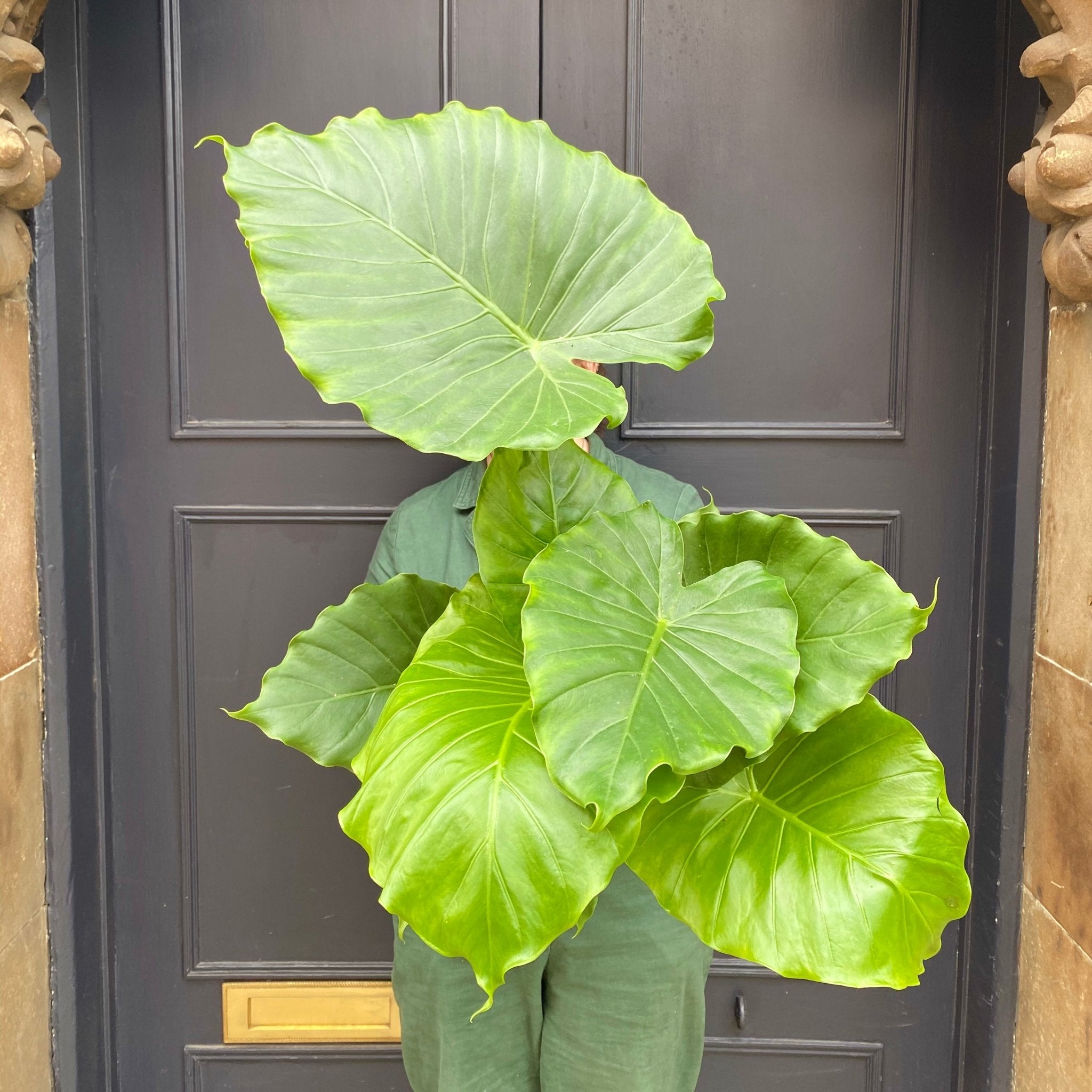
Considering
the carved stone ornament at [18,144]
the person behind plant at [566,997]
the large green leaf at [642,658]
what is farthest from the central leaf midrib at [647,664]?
the carved stone ornament at [18,144]

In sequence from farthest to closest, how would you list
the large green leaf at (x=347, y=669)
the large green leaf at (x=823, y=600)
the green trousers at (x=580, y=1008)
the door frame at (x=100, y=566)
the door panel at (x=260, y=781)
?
the door panel at (x=260, y=781), the door frame at (x=100, y=566), the green trousers at (x=580, y=1008), the large green leaf at (x=347, y=669), the large green leaf at (x=823, y=600)

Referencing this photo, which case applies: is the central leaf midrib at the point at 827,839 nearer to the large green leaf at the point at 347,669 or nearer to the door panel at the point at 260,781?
the large green leaf at the point at 347,669

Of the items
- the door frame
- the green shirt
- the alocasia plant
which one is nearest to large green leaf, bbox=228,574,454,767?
the alocasia plant

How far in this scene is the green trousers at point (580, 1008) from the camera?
4.01 ft

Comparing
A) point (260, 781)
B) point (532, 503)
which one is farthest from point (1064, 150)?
point (260, 781)

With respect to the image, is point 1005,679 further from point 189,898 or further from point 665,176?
point 189,898

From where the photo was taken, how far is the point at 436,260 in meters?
0.83

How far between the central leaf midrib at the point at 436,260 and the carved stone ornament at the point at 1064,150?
2.86ft

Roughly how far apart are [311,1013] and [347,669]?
1.05 metres

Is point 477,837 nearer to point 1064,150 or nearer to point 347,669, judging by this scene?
point 347,669

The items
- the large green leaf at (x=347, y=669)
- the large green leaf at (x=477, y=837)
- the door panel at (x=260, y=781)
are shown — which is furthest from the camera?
the door panel at (x=260, y=781)

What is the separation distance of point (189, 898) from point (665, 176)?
5.15 ft

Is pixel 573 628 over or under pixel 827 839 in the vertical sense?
over

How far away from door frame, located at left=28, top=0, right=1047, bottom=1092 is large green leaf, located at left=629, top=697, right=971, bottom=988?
2.70 ft
